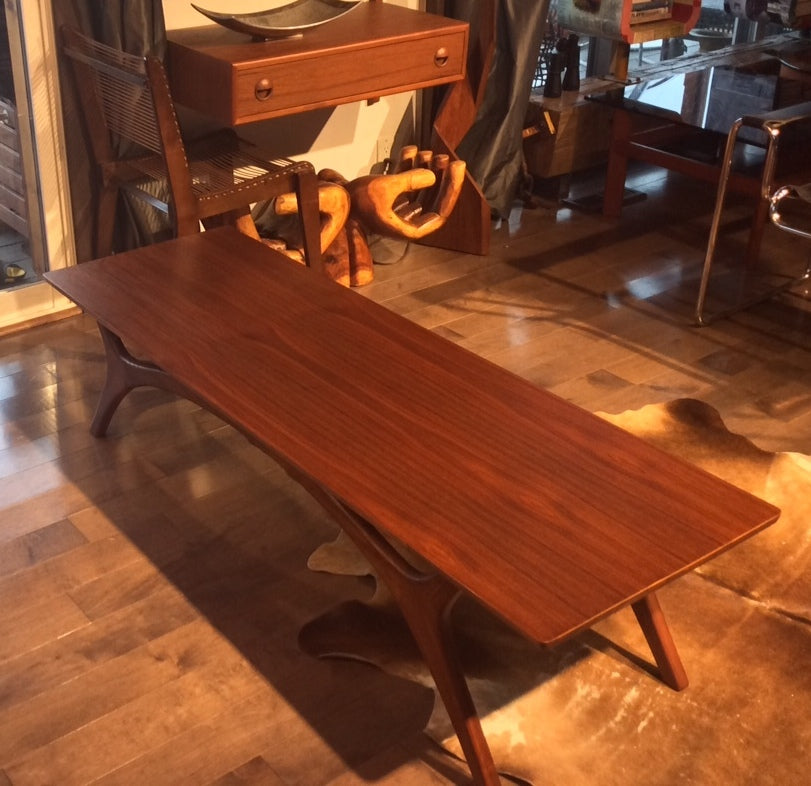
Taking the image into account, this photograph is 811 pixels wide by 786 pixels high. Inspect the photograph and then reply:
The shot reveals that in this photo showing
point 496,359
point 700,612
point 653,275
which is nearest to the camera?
point 700,612

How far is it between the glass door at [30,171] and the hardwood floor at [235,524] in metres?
0.11

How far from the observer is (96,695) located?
190 centimetres

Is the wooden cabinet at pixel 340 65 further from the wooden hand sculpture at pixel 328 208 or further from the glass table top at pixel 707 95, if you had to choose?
the glass table top at pixel 707 95

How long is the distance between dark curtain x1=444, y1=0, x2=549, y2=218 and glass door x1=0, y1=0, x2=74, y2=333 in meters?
1.34

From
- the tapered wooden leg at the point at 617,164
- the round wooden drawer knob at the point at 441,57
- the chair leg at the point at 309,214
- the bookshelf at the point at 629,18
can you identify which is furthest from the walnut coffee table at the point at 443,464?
the bookshelf at the point at 629,18

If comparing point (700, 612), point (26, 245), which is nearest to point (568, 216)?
point (26, 245)

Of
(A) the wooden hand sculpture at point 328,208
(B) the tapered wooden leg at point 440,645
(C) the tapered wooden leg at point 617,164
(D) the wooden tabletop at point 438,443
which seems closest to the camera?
(D) the wooden tabletop at point 438,443

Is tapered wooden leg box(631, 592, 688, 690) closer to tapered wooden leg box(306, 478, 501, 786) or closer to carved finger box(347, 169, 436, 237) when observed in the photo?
tapered wooden leg box(306, 478, 501, 786)

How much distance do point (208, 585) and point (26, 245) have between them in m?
1.45

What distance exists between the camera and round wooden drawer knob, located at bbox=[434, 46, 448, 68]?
10.6ft

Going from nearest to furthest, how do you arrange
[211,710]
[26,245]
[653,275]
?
1. [211,710]
2. [26,245]
3. [653,275]

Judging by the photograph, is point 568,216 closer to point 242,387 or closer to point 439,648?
point 242,387

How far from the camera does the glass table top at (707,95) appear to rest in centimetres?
332

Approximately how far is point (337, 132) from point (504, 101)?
56 centimetres
